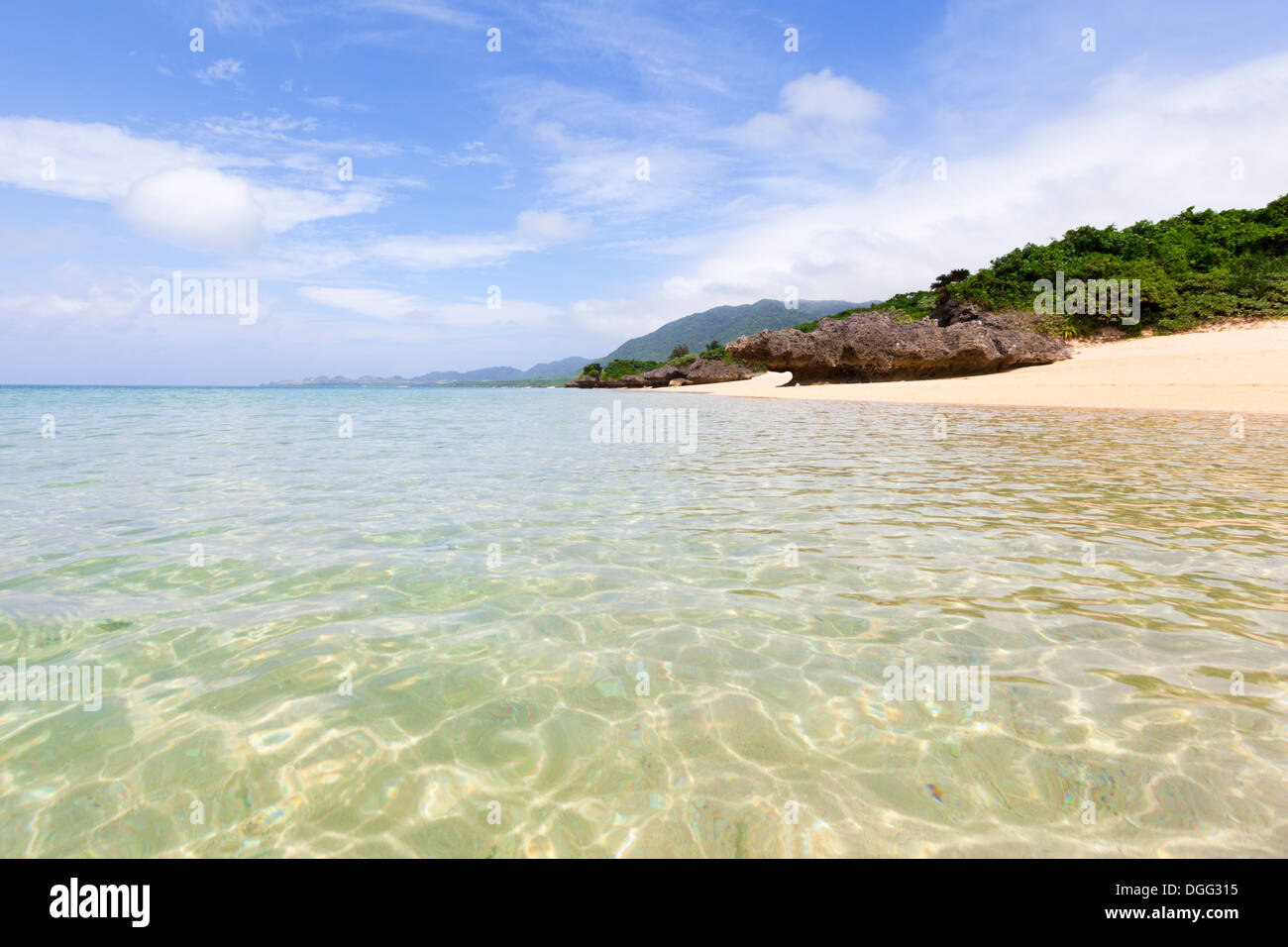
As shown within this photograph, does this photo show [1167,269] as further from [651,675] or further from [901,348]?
[651,675]

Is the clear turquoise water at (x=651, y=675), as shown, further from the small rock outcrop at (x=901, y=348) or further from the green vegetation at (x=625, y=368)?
the green vegetation at (x=625, y=368)

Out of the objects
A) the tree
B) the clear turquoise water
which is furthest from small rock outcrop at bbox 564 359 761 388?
the clear turquoise water

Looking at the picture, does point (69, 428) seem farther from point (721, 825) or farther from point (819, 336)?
point (819, 336)

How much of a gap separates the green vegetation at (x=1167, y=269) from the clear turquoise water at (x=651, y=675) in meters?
31.6

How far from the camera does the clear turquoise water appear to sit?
7.82ft

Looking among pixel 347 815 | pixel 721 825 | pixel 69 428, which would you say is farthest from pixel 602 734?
pixel 69 428

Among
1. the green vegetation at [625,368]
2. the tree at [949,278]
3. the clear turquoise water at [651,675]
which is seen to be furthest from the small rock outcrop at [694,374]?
the clear turquoise water at [651,675]

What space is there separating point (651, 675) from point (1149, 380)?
28414 mm

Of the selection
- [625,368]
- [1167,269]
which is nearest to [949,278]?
[1167,269]

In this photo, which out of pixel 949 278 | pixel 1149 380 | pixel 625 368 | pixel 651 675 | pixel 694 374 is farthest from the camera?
pixel 625 368

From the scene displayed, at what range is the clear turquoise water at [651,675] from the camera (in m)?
2.38

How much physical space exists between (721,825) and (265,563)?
16.4 ft

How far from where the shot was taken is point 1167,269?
3419 cm

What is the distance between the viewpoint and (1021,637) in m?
3.73
